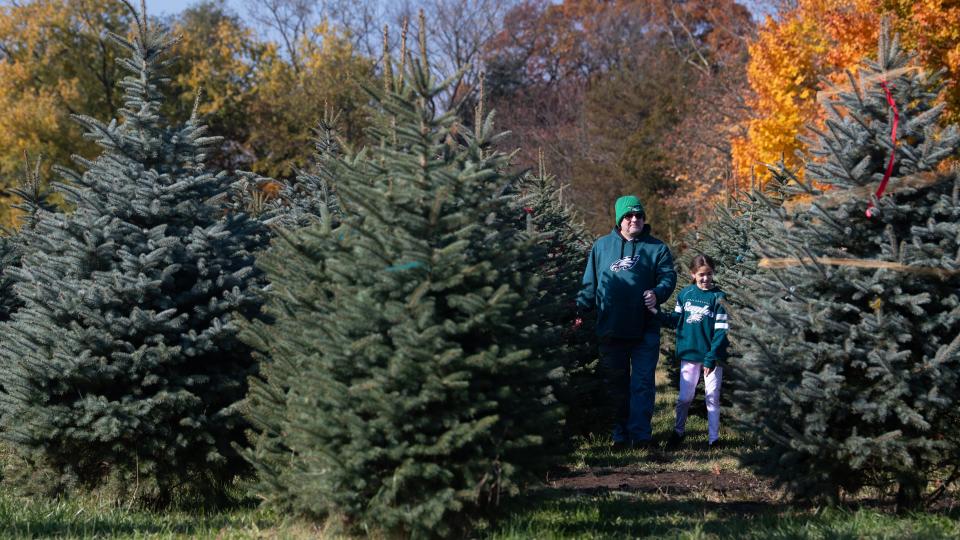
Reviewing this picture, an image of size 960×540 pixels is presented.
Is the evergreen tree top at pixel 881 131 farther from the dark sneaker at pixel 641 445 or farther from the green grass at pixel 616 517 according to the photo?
the dark sneaker at pixel 641 445

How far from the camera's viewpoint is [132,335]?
6418 millimetres

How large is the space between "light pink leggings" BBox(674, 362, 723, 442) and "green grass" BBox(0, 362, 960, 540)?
1.42 metres

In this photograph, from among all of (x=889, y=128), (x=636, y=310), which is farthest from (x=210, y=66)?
(x=889, y=128)

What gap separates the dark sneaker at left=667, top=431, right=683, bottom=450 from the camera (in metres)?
8.88

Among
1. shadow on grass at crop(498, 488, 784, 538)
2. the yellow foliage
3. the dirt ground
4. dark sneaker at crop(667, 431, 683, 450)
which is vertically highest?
the yellow foliage

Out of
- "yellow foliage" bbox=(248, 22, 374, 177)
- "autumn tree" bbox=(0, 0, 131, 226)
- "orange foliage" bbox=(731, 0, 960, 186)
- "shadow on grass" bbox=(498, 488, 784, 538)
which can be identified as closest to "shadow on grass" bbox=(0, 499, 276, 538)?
"shadow on grass" bbox=(498, 488, 784, 538)

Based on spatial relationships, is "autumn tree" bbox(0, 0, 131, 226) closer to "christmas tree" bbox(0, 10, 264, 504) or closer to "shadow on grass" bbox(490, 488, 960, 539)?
"christmas tree" bbox(0, 10, 264, 504)

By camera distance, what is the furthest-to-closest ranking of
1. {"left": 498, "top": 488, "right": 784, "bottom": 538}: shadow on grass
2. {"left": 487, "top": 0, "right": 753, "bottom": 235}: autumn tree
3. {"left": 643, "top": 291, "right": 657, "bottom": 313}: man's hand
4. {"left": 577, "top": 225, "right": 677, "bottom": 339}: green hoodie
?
{"left": 487, "top": 0, "right": 753, "bottom": 235}: autumn tree → {"left": 577, "top": 225, "right": 677, "bottom": 339}: green hoodie → {"left": 643, "top": 291, "right": 657, "bottom": 313}: man's hand → {"left": 498, "top": 488, "right": 784, "bottom": 538}: shadow on grass

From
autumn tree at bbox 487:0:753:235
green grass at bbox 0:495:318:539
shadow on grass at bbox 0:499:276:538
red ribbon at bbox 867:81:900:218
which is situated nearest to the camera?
green grass at bbox 0:495:318:539

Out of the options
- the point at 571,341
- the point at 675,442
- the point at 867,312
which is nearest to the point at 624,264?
the point at 571,341

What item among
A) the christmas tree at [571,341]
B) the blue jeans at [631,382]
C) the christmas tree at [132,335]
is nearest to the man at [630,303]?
the blue jeans at [631,382]

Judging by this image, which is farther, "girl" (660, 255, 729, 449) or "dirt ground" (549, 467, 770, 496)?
"girl" (660, 255, 729, 449)

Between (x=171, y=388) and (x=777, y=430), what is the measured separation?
394 centimetres

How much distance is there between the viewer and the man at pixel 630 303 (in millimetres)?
8570
